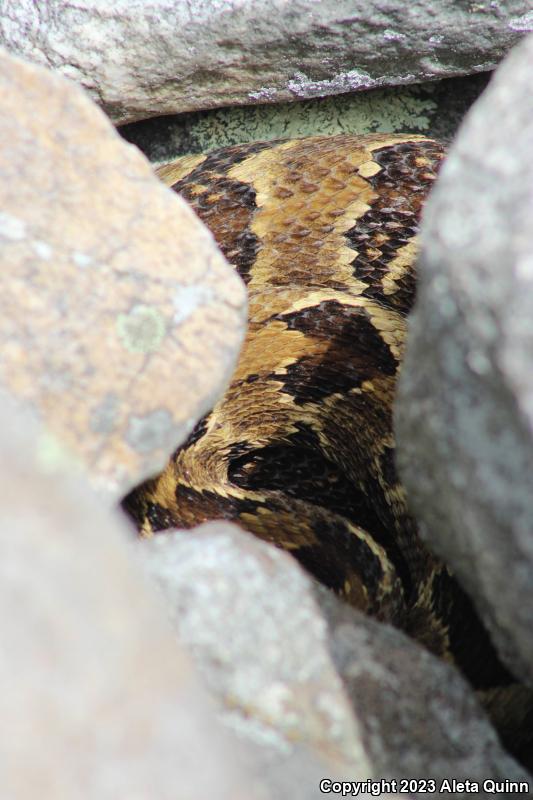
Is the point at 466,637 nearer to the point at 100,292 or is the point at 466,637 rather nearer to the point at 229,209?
the point at 100,292

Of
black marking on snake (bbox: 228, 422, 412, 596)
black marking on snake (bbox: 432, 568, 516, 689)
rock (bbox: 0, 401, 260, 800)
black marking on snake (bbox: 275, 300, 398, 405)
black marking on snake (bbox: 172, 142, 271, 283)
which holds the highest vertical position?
rock (bbox: 0, 401, 260, 800)

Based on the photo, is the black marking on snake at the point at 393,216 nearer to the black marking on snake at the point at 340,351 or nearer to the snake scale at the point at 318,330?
the snake scale at the point at 318,330

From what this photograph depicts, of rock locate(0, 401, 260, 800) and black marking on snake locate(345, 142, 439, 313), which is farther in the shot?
black marking on snake locate(345, 142, 439, 313)

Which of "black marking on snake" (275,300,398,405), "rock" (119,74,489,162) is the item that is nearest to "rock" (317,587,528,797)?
"black marking on snake" (275,300,398,405)

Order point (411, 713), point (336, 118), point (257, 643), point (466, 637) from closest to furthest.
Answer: point (257, 643) < point (411, 713) < point (466, 637) < point (336, 118)

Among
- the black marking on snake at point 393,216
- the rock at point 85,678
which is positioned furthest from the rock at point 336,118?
the rock at point 85,678

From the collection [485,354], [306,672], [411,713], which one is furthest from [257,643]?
[485,354]

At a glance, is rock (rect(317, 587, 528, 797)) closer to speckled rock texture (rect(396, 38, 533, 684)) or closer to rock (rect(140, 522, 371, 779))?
rock (rect(140, 522, 371, 779))
